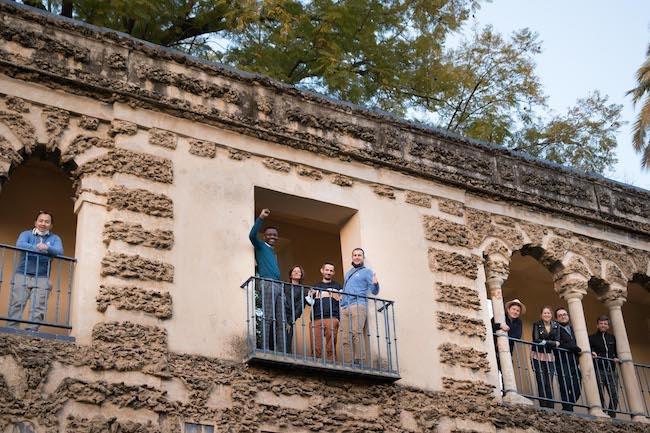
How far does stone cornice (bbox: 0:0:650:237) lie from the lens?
11367 mm

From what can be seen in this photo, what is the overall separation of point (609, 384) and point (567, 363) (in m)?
0.82

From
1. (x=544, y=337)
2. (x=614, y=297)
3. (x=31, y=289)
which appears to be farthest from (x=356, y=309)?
(x=614, y=297)

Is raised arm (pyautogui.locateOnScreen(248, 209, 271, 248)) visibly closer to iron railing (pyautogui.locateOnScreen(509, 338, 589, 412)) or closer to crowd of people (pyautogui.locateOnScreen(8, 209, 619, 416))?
crowd of people (pyautogui.locateOnScreen(8, 209, 619, 416))

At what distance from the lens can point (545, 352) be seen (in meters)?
13.5

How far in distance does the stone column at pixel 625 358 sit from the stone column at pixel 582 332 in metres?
0.58

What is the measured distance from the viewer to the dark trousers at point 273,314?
1117 cm

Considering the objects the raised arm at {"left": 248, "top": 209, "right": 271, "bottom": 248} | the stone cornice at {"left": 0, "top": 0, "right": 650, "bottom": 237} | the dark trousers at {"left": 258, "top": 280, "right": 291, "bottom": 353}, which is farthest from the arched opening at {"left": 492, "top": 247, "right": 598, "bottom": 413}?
the raised arm at {"left": 248, "top": 209, "right": 271, "bottom": 248}

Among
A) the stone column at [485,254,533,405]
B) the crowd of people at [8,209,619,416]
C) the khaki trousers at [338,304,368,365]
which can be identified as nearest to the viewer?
the crowd of people at [8,209,619,416]

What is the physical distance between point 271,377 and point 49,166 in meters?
3.97

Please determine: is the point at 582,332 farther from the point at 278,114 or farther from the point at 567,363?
the point at 278,114

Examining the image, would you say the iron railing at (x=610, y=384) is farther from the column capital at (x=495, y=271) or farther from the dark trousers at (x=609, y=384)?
the column capital at (x=495, y=271)

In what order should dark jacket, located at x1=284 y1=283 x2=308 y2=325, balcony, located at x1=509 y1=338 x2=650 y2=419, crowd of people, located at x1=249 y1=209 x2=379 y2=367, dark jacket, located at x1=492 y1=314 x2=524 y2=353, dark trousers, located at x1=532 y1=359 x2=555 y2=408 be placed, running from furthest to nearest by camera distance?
dark jacket, located at x1=492 y1=314 x2=524 y2=353 < balcony, located at x1=509 y1=338 x2=650 y2=419 < dark trousers, located at x1=532 y1=359 x2=555 y2=408 < dark jacket, located at x1=284 y1=283 x2=308 y2=325 < crowd of people, located at x1=249 y1=209 x2=379 y2=367

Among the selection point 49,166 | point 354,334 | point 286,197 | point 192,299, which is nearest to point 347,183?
point 286,197

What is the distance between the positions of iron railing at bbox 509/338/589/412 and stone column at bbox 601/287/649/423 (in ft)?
2.20
